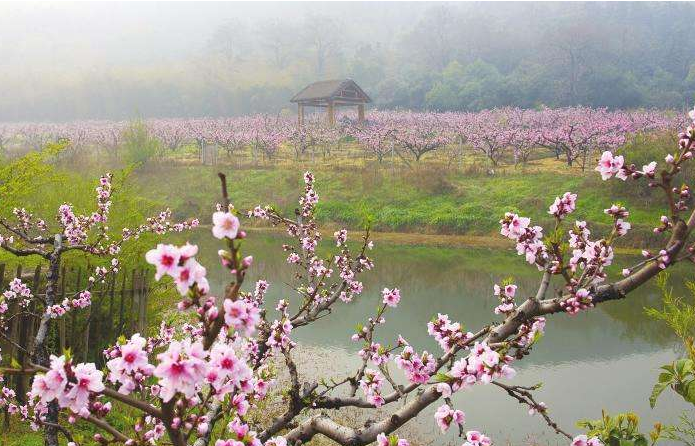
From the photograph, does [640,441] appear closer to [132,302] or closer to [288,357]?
[288,357]

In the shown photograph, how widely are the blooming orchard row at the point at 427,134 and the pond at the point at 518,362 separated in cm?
1379

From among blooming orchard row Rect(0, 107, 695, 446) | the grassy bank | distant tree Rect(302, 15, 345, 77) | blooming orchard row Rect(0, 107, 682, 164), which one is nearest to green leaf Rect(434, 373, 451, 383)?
blooming orchard row Rect(0, 107, 695, 446)

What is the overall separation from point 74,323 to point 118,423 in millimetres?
1285

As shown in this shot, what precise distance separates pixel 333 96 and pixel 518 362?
30.7 meters

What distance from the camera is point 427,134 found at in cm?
3731

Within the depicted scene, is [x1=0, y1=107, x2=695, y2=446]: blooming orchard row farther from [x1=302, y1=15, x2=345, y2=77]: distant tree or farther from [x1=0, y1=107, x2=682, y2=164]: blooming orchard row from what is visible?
[x1=302, y1=15, x2=345, y2=77]: distant tree

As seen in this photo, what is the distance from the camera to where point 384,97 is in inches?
2083

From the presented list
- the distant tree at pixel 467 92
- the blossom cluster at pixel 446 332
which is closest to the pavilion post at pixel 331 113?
the distant tree at pixel 467 92

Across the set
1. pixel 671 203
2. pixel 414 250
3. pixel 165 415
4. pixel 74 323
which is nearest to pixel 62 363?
pixel 165 415

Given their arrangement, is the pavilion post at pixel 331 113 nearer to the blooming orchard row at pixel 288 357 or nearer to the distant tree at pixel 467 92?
the distant tree at pixel 467 92

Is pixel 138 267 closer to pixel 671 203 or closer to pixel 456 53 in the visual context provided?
pixel 671 203

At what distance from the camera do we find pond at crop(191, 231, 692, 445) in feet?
25.2

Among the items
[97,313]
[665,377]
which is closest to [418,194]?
[97,313]

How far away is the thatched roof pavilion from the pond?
870 inches
